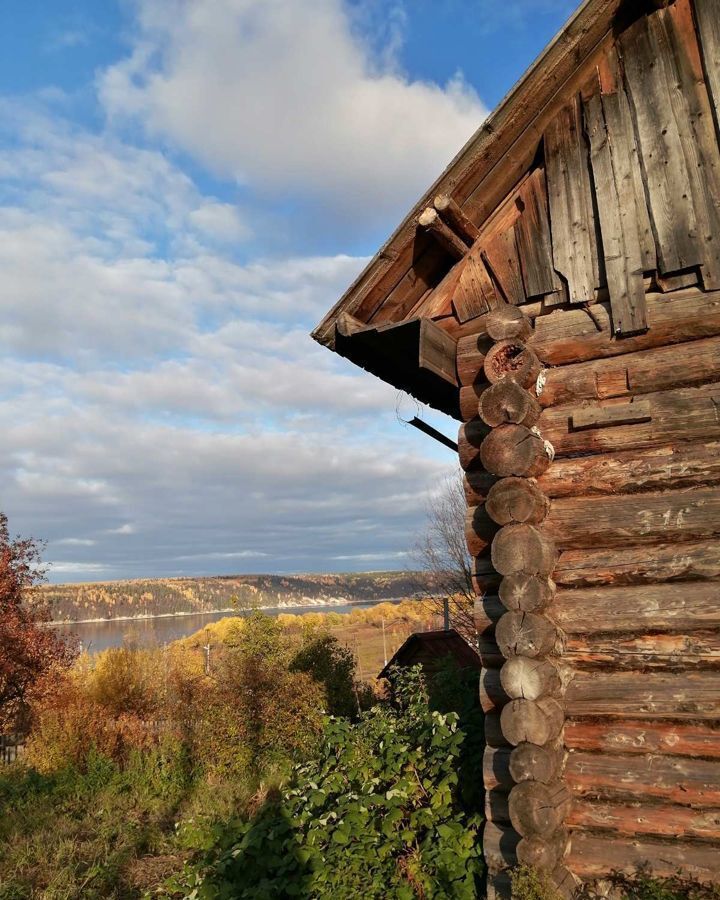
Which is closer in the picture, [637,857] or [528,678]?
[637,857]

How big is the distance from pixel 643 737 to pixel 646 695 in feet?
0.88

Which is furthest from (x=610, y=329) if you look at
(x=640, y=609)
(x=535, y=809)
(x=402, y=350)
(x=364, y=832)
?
(x=364, y=832)

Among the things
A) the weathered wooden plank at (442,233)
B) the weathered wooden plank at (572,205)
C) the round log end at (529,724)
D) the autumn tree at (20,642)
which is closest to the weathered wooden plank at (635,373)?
the weathered wooden plank at (572,205)

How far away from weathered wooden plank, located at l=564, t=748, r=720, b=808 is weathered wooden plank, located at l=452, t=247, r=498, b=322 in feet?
11.4

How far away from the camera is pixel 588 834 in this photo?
14.4 feet

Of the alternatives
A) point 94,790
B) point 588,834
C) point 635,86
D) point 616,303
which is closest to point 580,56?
point 635,86

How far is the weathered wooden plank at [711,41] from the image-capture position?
4.95 meters

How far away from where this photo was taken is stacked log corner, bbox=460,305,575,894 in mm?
4199

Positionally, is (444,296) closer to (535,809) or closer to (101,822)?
(535,809)

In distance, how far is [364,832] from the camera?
5.13 m

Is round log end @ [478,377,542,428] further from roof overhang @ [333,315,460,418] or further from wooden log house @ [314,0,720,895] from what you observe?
roof overhang @ [333,315,460,418]

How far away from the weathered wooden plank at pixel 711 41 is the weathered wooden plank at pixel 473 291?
1988mm

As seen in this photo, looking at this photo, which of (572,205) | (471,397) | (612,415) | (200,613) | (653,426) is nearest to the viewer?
(653,426)

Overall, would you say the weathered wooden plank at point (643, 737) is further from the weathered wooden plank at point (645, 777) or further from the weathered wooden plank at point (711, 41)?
the weathered wooden plank at point (711, 41)
